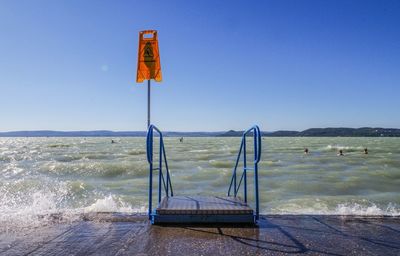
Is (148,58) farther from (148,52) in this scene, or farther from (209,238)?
(209,238)

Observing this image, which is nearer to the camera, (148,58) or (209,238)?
(209,238)

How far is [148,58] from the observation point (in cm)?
643

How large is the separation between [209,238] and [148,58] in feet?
10.9

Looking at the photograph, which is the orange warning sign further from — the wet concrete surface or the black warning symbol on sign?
the wet concrete surface

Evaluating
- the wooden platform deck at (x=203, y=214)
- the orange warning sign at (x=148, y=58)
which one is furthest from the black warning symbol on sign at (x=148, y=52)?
the wooden platform deck at (x=203, y=214)

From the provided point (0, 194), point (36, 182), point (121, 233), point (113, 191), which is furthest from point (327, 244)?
point (36, 182)

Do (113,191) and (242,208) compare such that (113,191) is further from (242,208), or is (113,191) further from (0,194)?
(242,208)

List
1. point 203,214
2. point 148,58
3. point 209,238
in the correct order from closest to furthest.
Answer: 1. point 209,238
2. point 203,214
3. point 148,58

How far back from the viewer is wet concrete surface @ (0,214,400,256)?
4.30 meters

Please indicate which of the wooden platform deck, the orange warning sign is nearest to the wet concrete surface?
the wooden platform deck

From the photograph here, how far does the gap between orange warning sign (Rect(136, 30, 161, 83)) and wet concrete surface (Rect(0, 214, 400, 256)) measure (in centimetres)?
247

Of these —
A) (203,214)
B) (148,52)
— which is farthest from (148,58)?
(203,214)

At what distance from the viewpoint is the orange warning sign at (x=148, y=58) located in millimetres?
6410

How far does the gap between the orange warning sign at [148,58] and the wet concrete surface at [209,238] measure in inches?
97.2
